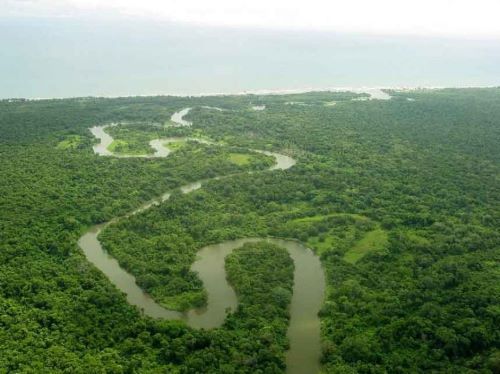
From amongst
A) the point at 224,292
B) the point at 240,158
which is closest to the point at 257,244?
the point at 224,292

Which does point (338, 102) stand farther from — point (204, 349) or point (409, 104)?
point (204, 349)

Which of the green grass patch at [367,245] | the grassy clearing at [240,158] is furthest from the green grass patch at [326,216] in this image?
the grassy clearing at [240,158]

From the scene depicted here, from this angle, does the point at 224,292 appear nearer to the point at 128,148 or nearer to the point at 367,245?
the point at 367,245

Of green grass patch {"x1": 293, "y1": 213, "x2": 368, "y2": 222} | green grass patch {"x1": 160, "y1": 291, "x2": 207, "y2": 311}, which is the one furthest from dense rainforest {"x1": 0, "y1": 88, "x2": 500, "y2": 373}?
green grass patch {"x1": 293, "y1": 213, "x2": 368, "y2": 222}

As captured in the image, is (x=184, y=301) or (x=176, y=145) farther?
(x=176, y=145)

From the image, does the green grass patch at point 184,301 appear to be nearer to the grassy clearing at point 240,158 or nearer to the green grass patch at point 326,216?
the green grass patch at point 326,216
